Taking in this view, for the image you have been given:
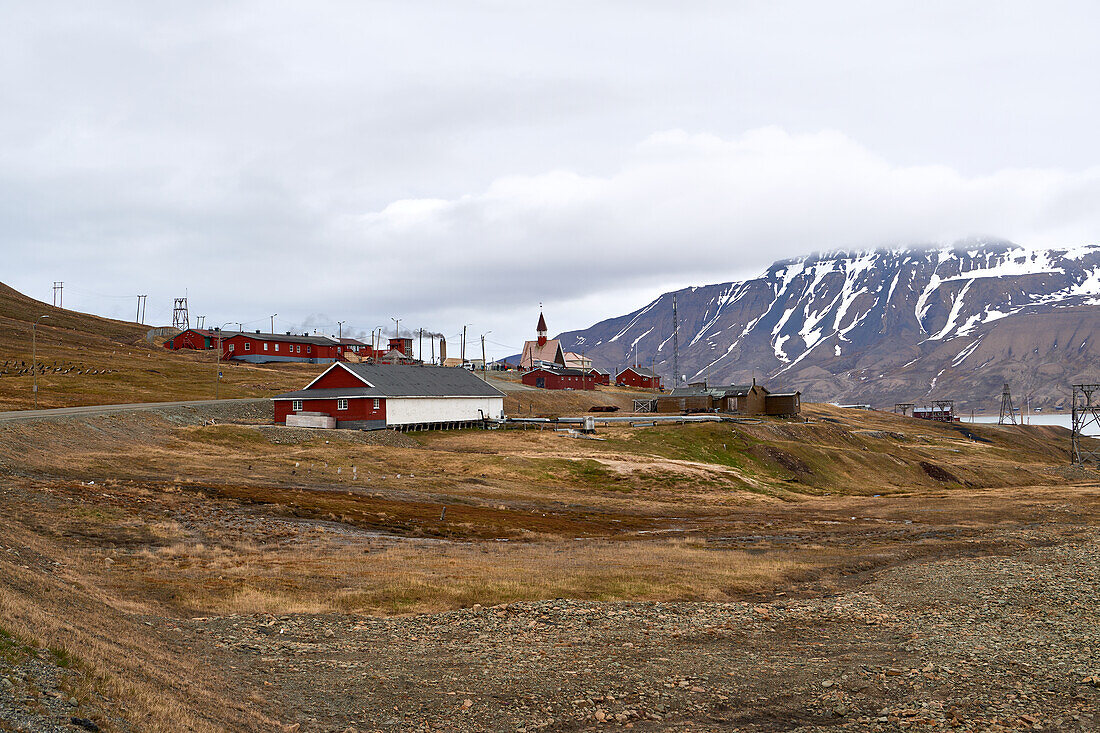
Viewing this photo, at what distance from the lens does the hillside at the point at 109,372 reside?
93.9 meters

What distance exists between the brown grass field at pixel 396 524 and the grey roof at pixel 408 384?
6.50 m

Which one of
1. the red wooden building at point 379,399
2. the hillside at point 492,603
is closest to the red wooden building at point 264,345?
the red wooden building at point 379,399

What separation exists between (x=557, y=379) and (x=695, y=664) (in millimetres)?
140164

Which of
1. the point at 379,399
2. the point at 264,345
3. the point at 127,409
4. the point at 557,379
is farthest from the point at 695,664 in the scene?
the point at 264,345

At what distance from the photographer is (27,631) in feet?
46.8

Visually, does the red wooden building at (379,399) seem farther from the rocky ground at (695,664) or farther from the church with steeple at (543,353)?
the church with steeple at (543,353)

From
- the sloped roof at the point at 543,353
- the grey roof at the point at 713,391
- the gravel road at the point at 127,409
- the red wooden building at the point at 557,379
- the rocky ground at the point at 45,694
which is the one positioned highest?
the sloped roof at the point at 543,353

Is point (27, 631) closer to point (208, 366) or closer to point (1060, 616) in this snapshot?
point (1060, 616)

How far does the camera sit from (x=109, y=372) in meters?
117

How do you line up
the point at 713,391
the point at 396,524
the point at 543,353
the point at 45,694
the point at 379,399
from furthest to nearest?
the point at 543,353
the point at 713,391
the point at 379,399
the point at 396,524
the point at 45,694

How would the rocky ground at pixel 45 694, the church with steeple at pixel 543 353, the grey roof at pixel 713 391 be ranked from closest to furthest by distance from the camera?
the rocky ground at pixel 45 694, the grey roof at pixel 713 391, the church with steeple at pixel 543 353

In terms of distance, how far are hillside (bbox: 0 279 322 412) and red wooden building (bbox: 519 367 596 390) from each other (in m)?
41.8

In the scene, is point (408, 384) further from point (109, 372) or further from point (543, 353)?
point (543, 353)

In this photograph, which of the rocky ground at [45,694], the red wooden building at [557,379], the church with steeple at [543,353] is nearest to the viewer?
the rocky ground at [45,694]
